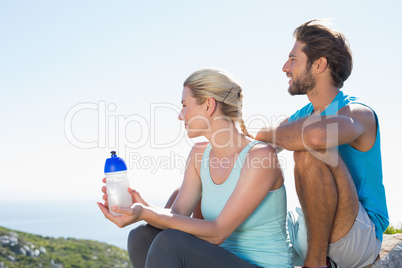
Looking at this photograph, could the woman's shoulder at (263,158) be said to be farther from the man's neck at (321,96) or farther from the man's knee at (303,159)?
the man's neck at (321,96)

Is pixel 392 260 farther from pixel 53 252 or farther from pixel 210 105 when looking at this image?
pixel 53 252

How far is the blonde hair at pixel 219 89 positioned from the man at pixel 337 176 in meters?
0.34

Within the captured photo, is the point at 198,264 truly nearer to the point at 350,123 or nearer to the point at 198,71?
the point at 198,71

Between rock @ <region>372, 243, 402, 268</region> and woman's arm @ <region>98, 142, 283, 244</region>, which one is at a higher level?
woman's arm @ <region>98, 142, 283, 244</region>

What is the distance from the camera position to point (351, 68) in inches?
149

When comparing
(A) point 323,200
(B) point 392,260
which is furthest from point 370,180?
(B) point 392,260

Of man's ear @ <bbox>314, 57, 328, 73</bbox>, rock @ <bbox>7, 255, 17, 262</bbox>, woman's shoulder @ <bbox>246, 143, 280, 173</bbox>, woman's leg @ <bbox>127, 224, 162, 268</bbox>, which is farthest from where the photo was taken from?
rock @ <bbox>7, 255, 17, 262</bbox>

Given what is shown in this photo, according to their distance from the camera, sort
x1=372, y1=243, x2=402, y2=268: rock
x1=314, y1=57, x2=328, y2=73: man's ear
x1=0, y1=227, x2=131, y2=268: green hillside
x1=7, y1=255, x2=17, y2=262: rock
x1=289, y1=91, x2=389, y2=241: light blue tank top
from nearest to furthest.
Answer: x1=289, y1=91, x2=389, y2=241: light blue tank top → x1=372, y1=243, x2=402, y2=268: rock → x1=314, y1=57, x2=328, y2=73: man's ear → x1=7, y1=255, x2=17, y2=262: rock → x1=0, y1=227, x2=131, y2=268: green hillside

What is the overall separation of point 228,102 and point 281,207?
850 mm

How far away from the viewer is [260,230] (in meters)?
2.60

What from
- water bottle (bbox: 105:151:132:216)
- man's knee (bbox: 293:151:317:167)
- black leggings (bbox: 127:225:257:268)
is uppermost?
man's knee (bbox: 293:151:317:167)

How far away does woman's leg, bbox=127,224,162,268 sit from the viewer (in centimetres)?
279

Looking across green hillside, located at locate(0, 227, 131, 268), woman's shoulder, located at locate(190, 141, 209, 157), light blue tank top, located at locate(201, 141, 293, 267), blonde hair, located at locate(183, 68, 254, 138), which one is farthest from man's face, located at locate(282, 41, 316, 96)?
green hillside, located at locate(0, 227, 131, 268)

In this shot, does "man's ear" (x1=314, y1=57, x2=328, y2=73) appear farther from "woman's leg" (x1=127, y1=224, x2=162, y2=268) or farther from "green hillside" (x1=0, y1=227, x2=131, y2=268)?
"green hillside" (x1=0, y1=227, x2=131, y2=268)
